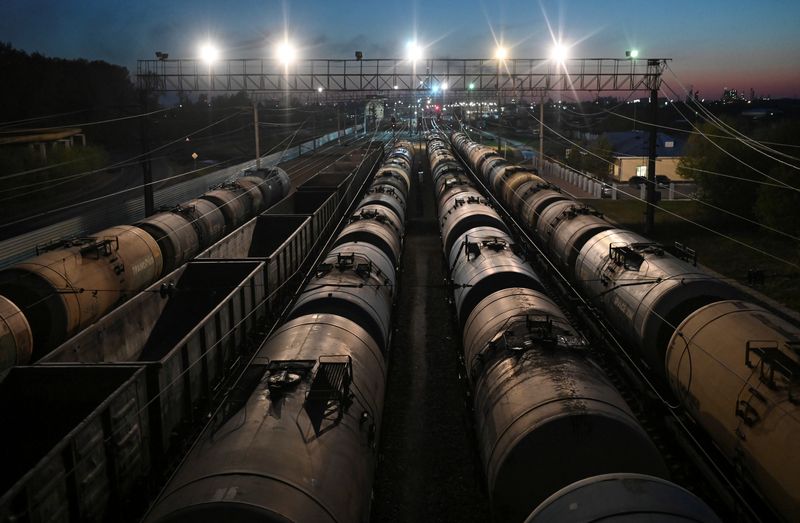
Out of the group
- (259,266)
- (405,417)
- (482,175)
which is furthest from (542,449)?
(482,175)

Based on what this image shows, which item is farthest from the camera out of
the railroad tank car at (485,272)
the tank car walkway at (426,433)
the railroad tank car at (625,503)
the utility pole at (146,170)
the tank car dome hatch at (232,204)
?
the utility pole at (146,170)

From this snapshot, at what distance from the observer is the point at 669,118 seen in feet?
443

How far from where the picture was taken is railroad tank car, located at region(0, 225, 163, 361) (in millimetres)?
15953

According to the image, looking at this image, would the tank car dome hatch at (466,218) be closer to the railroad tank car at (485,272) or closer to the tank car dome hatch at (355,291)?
the railroad tank car at (485,272)

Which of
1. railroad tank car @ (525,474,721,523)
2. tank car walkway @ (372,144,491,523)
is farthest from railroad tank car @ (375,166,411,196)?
railroad tank car @ (525,474,721,523)

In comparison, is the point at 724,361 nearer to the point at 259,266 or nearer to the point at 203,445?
the point at 203,445

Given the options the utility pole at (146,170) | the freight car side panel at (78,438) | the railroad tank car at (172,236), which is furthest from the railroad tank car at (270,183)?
the freight car side panel at (78,438)

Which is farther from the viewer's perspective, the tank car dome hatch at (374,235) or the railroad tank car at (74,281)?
the tank car dome hatch at (374,235)

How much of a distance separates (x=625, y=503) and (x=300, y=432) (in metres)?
4.37

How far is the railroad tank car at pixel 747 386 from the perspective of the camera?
8969mm

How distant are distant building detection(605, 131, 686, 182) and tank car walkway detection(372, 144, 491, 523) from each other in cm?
3827

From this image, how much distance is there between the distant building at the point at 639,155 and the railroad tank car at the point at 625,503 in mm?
48908

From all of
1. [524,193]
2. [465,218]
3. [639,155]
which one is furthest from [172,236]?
[639,155]

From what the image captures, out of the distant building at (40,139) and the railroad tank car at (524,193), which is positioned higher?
the distant building at (40,139)
